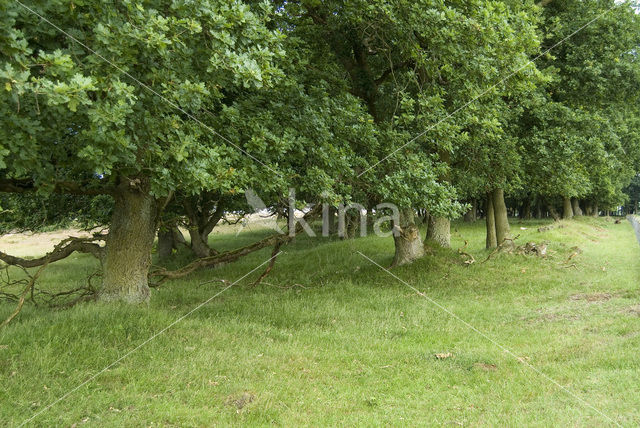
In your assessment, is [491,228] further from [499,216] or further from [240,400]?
[240,400]

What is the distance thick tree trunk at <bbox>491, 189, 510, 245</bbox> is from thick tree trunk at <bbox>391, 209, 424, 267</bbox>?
17.5 ft

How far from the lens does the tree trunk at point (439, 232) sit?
18.2 m

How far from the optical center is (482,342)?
880 cm

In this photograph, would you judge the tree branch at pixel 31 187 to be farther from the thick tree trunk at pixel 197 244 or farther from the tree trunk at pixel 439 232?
the tree trunk at pixel 439 232

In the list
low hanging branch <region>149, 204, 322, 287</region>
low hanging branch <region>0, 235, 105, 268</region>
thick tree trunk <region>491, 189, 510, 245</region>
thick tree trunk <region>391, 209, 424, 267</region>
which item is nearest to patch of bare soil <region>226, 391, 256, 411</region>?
low hanging branch <region>0, 235, 105, 268</region>

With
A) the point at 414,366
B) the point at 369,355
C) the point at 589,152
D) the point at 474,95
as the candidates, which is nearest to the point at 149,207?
the point at 369,355

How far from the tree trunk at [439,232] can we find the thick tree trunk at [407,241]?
1.97 m

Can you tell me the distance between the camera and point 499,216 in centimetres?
2019

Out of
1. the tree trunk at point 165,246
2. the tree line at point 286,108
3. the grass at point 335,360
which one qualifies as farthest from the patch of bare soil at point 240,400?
the tree trunk at point 165,246

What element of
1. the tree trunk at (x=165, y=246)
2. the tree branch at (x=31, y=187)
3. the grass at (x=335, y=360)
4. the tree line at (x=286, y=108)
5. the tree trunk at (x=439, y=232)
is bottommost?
the grass at (x=335, y=360)

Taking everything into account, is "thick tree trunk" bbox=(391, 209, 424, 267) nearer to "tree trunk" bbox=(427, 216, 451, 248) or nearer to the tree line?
the tree line

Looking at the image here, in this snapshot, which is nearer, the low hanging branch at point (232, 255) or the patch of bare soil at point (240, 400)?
the patch of bare soil at point (240, 400)

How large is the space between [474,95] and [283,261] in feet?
39.1

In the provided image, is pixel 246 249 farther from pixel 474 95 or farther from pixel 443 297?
pixel 474 95
